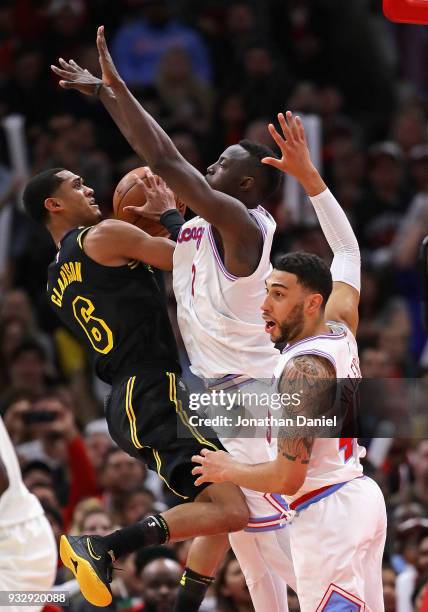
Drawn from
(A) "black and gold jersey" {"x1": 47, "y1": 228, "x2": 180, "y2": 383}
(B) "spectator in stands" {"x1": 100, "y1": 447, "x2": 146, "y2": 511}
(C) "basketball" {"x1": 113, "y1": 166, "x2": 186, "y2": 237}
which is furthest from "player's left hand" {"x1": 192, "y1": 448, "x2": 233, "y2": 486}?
(B) "spectator in stands" {"x1": 100, "y1": 447, "x2": 146, "y2": 511}

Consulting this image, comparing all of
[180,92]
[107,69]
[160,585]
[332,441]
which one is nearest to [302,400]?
[332,441]

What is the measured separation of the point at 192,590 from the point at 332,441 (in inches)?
50.1

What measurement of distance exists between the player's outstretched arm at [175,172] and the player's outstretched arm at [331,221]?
281 mm

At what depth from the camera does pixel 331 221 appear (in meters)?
6.50

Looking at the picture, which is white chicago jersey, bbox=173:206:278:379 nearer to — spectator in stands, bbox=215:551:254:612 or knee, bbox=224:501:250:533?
knee, bbox=224:501:250:533

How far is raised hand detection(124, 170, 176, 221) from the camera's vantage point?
667 cm

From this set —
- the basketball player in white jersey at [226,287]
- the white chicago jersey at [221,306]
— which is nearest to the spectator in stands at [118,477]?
the basketball player in white jersey at [226,287]

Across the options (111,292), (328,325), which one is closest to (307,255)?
(328,325)

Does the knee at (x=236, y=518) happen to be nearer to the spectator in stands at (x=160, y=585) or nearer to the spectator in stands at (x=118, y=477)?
the spectator in stands at (x=160, y=585)

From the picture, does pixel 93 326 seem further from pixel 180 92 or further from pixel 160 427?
pixel 180 92

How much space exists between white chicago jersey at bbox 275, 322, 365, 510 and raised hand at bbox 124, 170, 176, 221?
1.18 metres

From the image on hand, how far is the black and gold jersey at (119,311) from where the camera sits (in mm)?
6609

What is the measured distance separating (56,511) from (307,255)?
3826mm

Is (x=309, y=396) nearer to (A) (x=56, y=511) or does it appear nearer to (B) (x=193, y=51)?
(A) (x=56, y=511)
